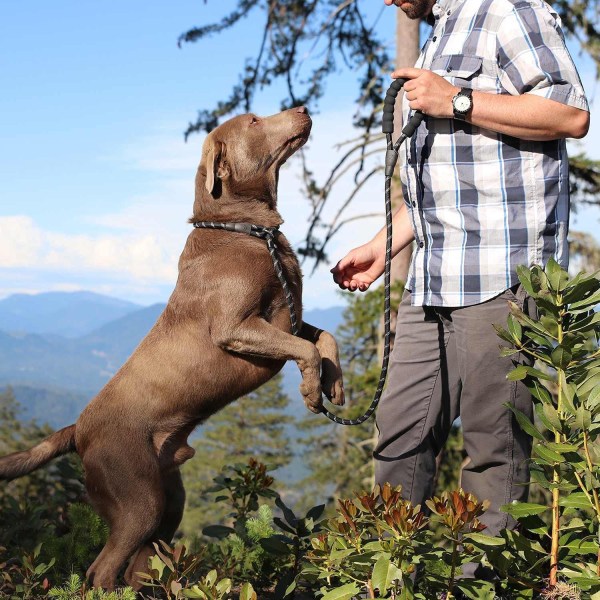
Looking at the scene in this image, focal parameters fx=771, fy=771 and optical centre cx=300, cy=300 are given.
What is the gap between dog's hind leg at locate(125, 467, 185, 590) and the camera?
12.2 ft

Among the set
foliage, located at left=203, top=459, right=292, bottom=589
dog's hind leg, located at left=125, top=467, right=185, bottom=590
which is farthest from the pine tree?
dog's hind leg, located at left=125, top=467, right=185, bottom=590

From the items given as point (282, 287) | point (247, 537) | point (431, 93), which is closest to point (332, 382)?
point (282, 287)

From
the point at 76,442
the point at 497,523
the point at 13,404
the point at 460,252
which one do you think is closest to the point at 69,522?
the point at 76,442

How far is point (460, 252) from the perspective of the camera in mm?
3199

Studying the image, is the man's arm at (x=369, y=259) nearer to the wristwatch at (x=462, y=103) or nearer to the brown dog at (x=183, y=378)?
the brown dog at (x=183, y=378)

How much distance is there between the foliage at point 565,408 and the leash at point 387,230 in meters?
0.62

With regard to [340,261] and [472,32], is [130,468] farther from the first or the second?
[472,32]

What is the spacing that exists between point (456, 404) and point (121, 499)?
61.7 inches

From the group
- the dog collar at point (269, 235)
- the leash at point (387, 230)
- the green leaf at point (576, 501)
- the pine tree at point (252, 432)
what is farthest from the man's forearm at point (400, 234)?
the pine tree at point (252, 432)

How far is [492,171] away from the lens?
3.12 m

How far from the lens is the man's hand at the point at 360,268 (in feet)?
12.7

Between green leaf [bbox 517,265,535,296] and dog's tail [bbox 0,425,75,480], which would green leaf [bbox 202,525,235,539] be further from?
green leaf [bbox 517,265,535,296]

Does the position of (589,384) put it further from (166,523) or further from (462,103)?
(166,523)

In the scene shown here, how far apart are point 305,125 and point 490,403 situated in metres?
1.73
